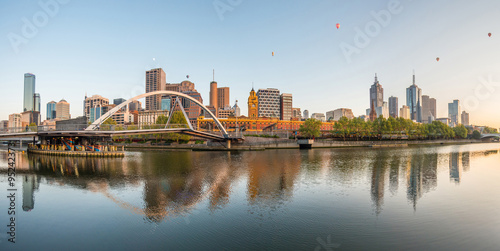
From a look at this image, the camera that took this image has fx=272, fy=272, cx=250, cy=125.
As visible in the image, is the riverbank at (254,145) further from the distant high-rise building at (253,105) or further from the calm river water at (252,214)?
the distant high-rise building at (253,105)

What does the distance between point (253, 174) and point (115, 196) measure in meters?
12.5

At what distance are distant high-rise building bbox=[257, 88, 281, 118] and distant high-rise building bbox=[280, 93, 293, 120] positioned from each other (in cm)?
344

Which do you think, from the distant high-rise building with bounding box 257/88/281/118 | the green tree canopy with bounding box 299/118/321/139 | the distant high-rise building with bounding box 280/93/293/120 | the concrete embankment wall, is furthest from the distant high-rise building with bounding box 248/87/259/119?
the concrete embankment wall

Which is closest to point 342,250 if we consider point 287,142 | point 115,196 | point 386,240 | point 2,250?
point 386,240

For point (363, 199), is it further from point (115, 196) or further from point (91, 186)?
point (91, 186)

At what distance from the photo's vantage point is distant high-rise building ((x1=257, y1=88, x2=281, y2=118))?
607ft

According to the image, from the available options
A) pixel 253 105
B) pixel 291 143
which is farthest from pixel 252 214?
pixel 253 105

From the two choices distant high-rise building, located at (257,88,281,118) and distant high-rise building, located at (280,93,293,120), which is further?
distant high-rise building, located at (280,93,293,120)

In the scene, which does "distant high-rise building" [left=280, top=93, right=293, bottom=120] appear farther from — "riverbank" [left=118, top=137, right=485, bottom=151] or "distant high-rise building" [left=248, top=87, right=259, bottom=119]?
"riverbank" [left=118, top=137, right=485, bottom=151]

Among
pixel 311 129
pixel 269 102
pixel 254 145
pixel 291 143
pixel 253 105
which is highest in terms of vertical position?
pixel 269 102

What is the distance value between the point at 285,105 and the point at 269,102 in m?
12.3

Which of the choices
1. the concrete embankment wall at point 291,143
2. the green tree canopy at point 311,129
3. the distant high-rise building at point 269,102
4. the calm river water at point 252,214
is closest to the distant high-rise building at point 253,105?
the distant high-rise building at point 269,102

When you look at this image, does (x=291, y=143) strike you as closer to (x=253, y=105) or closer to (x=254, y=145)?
(x=254, y=145)

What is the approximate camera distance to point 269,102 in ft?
613
